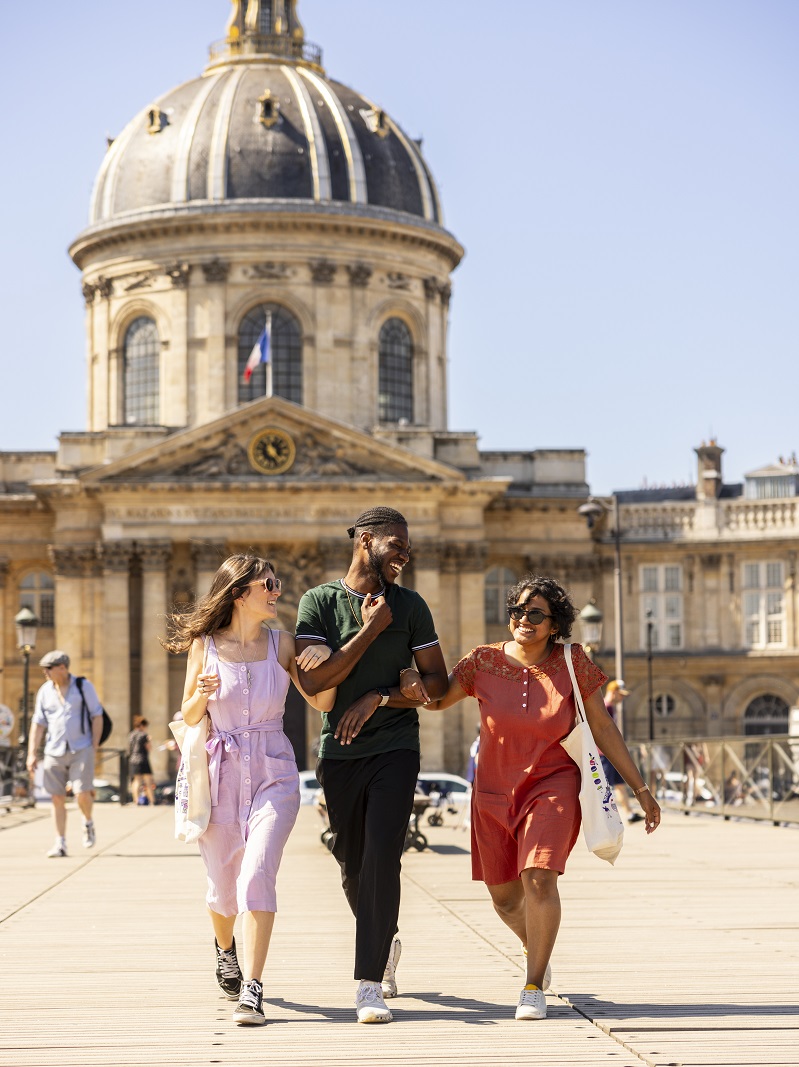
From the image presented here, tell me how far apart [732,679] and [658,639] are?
260 cm

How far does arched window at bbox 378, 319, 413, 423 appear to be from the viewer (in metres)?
65.8

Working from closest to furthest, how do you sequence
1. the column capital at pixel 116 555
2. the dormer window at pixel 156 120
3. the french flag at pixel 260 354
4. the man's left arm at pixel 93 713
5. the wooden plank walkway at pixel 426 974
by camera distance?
the wooden plank walkway at pixel 426 974
the man's left arm at pixel 93 713
the column capital at pixel 116 555
the french flag at pixel 260 354
the dormer window at pixel 156 120

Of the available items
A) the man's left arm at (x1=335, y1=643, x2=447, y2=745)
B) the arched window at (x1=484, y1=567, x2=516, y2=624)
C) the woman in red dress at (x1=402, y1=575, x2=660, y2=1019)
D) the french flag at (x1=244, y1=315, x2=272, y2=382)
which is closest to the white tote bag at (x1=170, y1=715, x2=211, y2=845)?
the man's left arm at (x1=335, y1=643, x2=447, y2=745)

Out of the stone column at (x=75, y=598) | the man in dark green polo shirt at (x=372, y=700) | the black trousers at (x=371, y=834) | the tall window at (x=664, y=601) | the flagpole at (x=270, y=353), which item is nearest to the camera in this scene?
the black trousers at (x=371, y=834)

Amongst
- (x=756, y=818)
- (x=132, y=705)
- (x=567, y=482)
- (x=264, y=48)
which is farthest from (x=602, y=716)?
(x=264, y=48)

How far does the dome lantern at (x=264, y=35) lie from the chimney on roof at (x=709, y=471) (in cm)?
1890

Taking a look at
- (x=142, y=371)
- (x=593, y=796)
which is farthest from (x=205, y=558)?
(x=593, y=796)

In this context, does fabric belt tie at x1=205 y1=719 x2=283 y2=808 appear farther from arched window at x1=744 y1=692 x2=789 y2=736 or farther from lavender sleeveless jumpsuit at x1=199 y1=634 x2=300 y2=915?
arched window at x1=744 y1=692 x2=789 y2=736

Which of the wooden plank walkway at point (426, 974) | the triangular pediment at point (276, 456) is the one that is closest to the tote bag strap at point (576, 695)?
the wooden plank walkway at point (426, 974)

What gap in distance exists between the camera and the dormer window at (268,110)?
64.2m

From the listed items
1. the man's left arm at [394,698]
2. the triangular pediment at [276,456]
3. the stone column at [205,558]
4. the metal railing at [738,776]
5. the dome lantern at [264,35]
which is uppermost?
Result: the dome lantern at [264,35]

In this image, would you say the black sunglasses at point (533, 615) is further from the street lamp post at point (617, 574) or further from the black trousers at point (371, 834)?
the street lamp post at point (617, 574)

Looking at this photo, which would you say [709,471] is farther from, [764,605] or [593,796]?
[593,796]

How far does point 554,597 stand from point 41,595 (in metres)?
53.1
